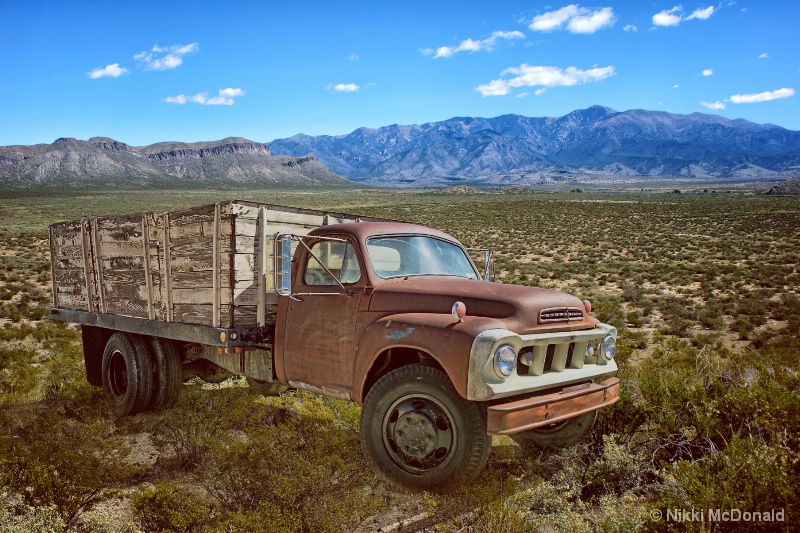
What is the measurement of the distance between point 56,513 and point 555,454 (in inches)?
152

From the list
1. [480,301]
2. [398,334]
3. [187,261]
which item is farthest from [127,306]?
[480,301]

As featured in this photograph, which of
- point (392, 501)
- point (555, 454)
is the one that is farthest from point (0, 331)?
point (555, 454)

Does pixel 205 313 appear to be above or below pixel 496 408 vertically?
above

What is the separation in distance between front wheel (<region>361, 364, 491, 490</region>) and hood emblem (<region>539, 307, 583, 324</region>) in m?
0.86


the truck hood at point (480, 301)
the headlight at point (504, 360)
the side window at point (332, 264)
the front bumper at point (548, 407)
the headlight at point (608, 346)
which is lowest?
the front bumper at point (548, 407)

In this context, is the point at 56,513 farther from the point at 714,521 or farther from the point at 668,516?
the point at 714,521

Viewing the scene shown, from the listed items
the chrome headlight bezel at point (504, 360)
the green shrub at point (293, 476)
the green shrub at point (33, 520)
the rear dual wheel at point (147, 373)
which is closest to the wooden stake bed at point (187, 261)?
the rear dual wheel at point (147, 373)

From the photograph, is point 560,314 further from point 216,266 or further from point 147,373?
point 147,373

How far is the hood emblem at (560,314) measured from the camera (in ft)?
13.7

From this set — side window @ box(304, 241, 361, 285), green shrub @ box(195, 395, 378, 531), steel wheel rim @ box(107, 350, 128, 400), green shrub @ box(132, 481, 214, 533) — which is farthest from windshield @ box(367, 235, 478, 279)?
steel wheel rim @ box(107, 350, 128, 400)

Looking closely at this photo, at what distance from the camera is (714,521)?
3.11 m

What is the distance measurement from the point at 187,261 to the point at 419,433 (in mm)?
3030

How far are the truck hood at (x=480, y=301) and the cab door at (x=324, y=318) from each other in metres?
0.31

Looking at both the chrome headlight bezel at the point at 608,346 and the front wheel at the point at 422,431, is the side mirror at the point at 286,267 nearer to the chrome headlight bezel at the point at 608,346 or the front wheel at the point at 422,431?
the front wheel at the point at 422,431
